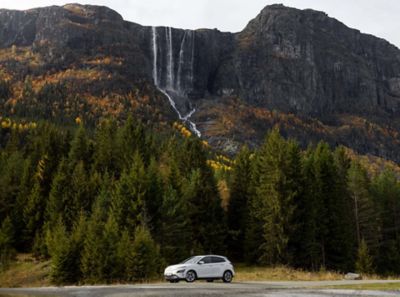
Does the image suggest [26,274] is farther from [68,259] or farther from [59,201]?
[59,201]

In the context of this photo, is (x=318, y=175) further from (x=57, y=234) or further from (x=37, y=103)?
(x=37, y=103)

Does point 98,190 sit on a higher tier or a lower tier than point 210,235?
higher

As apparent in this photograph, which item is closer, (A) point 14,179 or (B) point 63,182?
(B) point 63,182

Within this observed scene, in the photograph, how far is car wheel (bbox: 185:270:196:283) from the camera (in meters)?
31.1

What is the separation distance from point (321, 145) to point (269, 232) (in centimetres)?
2052

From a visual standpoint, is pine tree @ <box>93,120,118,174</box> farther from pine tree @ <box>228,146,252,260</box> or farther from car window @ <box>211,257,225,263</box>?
car window @ <box>211,257,225,263</box>

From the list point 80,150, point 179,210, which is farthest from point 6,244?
point 179,210

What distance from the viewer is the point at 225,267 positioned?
32.3m

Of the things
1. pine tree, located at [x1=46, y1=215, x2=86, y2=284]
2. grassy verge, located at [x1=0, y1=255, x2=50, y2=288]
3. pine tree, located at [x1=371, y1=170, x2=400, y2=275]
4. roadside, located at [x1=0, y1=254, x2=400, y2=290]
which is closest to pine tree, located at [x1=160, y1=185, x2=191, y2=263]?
roadside, located at [x1=0, y1=254, x2=400, y2=290]

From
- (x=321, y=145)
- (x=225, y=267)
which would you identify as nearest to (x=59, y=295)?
(x=225, y=267)

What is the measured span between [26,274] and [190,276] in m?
24.9

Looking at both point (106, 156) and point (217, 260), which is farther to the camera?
point (106, 156)

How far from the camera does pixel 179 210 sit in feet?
167

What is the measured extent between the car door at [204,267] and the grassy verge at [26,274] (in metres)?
A: 17.2
